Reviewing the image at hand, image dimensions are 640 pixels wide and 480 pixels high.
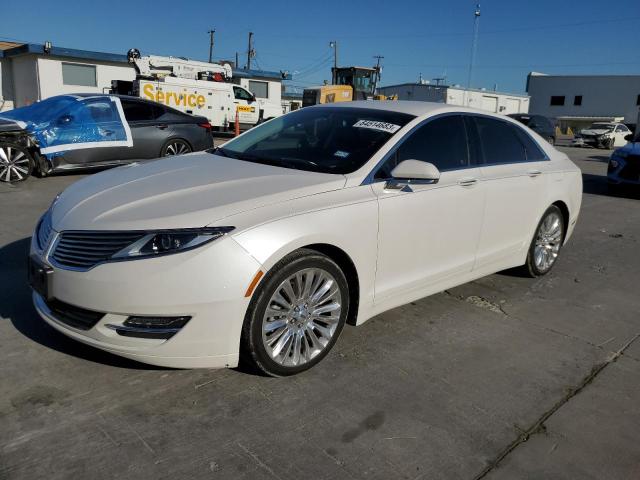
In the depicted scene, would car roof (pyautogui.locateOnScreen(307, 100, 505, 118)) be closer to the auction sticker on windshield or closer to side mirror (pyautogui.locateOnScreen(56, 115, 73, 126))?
the auction sticker on windshield

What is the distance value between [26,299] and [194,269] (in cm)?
205

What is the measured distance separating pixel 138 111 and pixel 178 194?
7.44 metres

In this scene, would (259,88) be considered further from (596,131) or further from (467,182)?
(467,182)

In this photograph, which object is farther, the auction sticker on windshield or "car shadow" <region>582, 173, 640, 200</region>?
"car shadow" <region>582, 173, 640, 200</region>

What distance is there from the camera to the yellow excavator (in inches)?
1057

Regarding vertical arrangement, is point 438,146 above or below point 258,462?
above

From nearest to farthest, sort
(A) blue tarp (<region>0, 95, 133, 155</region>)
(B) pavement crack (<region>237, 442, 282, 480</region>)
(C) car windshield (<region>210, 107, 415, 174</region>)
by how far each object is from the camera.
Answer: (B) pavement crack (<region>237, 442, 282, 480</region>), (C) car windshield (<region>210, 107, 415, 174</region>), (A) blue tarp (<region>0, 95, 133, 155</region>)

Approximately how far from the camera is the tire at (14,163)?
835 centimetres

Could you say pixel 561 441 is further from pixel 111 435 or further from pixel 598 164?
pixel 598 164

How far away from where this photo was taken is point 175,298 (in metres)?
2.55

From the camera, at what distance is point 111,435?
96.7 inches

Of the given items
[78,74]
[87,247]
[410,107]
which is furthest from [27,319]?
[78,74]

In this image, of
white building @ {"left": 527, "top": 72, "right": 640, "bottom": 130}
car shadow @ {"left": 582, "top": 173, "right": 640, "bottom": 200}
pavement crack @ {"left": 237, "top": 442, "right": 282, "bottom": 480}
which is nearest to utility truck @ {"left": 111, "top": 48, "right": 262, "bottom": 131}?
car shadow @ {"left": 582, "top": 173, "right": 640, "bottom": 200}

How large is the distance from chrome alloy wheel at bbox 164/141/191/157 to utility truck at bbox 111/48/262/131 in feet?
27.2
